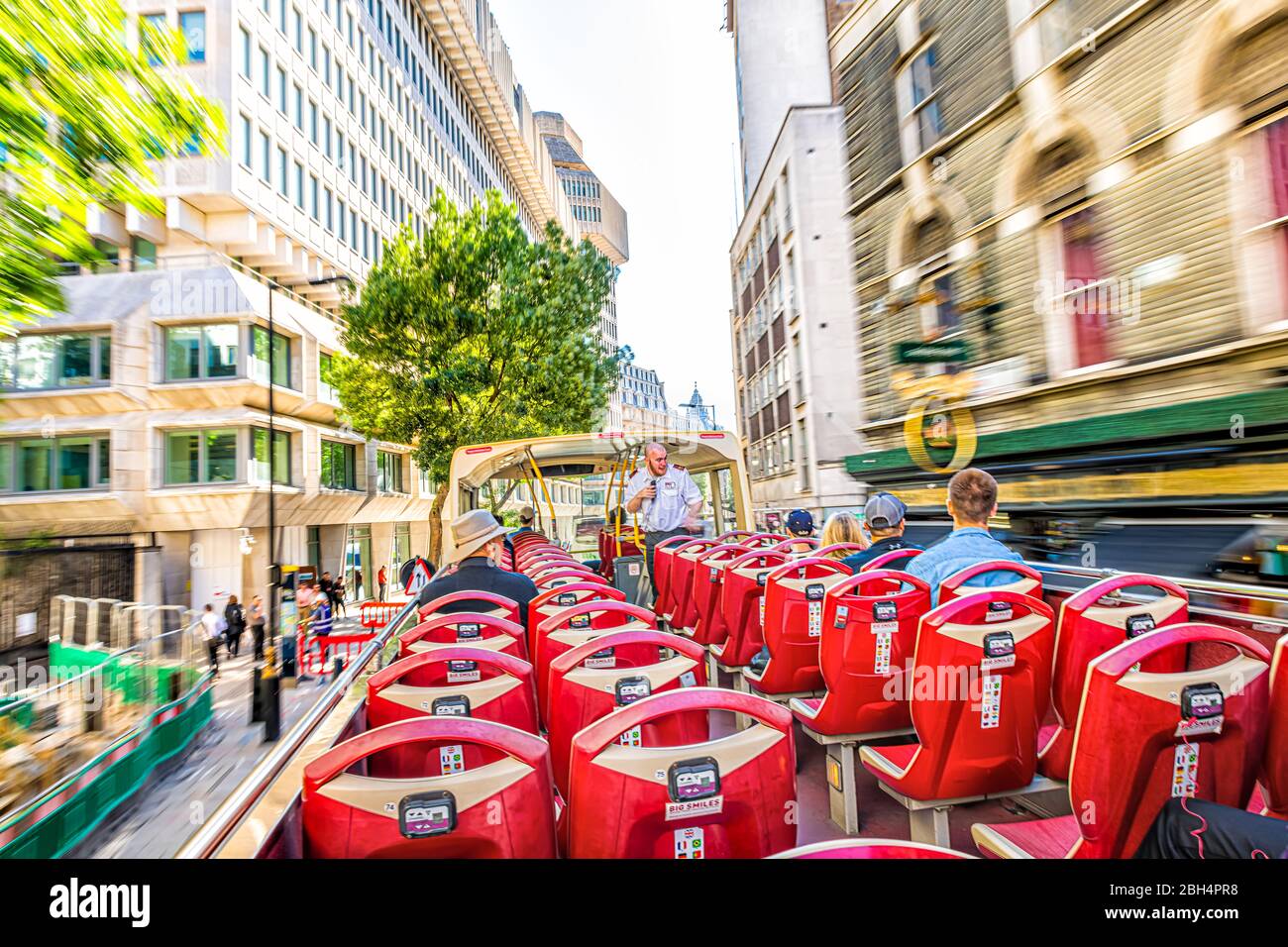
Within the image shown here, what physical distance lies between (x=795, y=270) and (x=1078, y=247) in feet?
57.6

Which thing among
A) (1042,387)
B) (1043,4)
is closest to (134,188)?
(1042,387)

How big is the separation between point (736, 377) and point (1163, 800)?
4277 cm

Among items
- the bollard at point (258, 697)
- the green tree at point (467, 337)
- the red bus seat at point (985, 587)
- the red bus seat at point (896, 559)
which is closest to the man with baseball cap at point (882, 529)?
the red bus seat at point (896, 559)

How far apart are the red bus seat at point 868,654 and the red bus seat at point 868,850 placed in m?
1.89

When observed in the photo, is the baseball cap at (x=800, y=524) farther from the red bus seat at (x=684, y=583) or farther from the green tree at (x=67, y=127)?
the green tree at (x=67, y=127)

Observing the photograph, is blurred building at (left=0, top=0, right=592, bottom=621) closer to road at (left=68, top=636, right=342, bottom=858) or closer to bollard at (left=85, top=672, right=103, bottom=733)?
bollard at (left=85, top=672, right=103, bottom=733)

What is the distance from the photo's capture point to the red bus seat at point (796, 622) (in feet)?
12.4

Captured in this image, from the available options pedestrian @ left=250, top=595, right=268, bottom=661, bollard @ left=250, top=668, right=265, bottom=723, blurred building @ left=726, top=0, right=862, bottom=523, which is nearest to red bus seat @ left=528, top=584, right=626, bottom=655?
bollard @ left=250, top=668, right=265, bottom=723

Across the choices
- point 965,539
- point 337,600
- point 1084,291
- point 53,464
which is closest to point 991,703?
point 965,539

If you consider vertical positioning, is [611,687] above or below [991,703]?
above

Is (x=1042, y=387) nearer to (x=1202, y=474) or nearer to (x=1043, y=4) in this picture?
(x=1202, y=474)

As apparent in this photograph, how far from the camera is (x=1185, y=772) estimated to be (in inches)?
71.8

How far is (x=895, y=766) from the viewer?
2.71 metres

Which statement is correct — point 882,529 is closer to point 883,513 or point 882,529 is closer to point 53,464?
point 883,513
